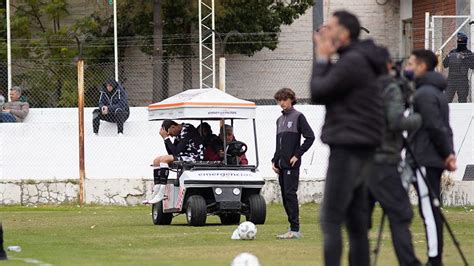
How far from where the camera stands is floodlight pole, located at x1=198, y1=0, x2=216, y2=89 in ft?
101

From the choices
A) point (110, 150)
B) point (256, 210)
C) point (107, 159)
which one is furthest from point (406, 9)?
point (256, 210)

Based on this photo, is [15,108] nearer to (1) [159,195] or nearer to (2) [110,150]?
(2) [110,150]

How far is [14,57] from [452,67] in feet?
39.4

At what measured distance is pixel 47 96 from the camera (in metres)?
30.5

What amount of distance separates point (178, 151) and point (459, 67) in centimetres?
788

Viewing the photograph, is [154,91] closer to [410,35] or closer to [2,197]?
[2,197]

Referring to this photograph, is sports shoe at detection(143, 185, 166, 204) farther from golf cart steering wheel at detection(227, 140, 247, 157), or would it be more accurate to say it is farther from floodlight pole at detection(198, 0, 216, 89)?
floodlight pole at detection(198, 0, 216, 89)

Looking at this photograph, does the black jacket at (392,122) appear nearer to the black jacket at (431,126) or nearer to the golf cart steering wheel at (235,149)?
the black jacket at (431,126)

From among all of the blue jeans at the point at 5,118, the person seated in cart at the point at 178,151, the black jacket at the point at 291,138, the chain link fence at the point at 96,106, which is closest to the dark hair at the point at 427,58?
the black jacket at the point at 291,138

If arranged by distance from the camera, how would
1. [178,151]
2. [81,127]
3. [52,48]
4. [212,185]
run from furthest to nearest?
[52,48]
[81,127]
[178,151]
[212,185]

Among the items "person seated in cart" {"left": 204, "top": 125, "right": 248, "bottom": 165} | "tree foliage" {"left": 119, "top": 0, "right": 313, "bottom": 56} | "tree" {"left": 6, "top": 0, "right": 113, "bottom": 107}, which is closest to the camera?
"person seated in cart" {"left": 204, "top": 125, "right": 248, "bottom": 165}

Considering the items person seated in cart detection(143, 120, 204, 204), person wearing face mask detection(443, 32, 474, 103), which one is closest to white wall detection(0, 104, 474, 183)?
person wearing face mask detection(443, 32, 474, 103)

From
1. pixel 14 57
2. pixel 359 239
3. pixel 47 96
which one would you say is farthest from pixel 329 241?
pixel 14 57

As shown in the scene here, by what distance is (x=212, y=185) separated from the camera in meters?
19.6
